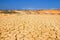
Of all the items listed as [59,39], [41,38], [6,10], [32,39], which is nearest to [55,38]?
[59,39]

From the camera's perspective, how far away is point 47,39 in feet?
13.5

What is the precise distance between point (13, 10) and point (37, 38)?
13.8m

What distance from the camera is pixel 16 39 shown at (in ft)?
13.4

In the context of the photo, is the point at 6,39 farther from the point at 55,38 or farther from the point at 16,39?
the point at 55,38

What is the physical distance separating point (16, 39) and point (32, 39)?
0.55 meters

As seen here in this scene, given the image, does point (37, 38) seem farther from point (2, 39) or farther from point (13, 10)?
point (13, 10)

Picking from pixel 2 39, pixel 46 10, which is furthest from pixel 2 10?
pixel 2 39

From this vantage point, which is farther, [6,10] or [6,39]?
[6,10]

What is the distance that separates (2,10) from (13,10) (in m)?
1.58

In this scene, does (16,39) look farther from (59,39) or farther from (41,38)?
(59,39)

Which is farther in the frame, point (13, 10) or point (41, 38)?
point (13, 10)

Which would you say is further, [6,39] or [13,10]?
[13,10]

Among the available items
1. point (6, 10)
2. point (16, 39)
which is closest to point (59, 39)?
point (16, 39)

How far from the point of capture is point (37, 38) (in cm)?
420
